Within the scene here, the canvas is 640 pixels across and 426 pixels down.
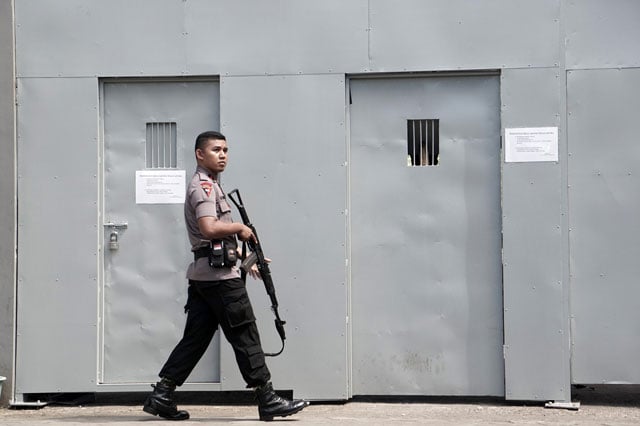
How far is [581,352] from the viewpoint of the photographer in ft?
26.7

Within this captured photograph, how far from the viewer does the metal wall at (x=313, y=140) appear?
8.15 m

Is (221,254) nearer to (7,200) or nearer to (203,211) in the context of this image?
(203,211)

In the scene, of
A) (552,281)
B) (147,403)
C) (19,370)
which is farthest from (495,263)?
(19,370)

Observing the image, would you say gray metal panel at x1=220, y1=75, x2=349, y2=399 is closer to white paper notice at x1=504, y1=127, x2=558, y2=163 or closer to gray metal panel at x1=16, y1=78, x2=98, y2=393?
gray metal panel at x1=16, y1=78, x2=98, y2=393

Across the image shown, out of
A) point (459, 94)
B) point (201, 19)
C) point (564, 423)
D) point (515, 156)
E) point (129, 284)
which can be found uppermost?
point (201, 19)

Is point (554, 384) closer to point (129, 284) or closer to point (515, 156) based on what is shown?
point (515, 156)

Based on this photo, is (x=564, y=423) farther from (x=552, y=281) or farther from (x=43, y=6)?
(x=43, y=6)

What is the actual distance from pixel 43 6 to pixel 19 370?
2981mm

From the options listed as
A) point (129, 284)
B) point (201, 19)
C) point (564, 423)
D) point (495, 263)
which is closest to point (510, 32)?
point (495, 263)

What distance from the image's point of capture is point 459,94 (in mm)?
8383

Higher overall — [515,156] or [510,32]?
[510,32]

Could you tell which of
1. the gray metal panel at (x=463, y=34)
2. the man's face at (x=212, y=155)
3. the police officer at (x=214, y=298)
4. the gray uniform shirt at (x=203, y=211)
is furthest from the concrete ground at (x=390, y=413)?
the gray metal panel at (x=463, y=34)

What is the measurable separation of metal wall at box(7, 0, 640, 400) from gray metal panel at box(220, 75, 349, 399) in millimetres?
11

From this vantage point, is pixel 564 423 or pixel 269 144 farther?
pixel 269 144
